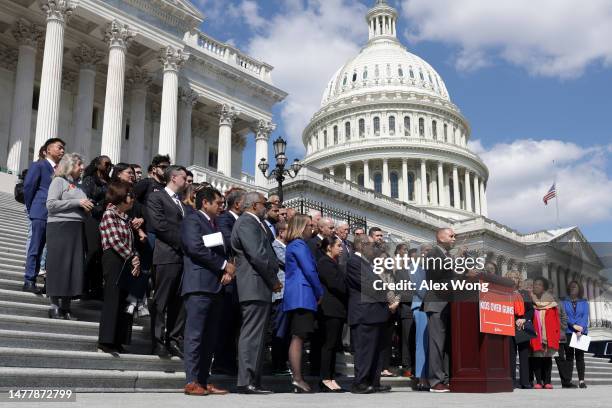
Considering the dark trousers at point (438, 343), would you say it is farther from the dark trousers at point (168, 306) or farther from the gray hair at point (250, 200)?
the dark trousers at point (168, 306)

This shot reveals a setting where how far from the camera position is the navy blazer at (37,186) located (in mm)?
9023

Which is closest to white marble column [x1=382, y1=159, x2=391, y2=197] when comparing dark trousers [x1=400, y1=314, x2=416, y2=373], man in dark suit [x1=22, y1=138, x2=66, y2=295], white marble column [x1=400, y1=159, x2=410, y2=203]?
white marble column [x1=400, y1=159, x2=410, y2=203]

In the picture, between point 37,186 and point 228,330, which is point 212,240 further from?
point 37,186

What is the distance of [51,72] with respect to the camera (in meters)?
23.9

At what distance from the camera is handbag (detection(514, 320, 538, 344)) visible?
10.5 m

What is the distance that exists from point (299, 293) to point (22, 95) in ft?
73.3

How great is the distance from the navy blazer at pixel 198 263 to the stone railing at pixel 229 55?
89.0ft

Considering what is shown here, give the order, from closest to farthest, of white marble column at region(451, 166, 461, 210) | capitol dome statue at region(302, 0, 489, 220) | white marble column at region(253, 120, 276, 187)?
1. white marble column at region(253, 120, 276, 187)
2. capitol dome statue at region(302, 0, 489, 220)
3. white marble column at region(451, 166, 461, 210)

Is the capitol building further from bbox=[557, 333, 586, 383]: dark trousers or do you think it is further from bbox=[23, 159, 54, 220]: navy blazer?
bbox=[23, 159, 54, 220]: navy blazer

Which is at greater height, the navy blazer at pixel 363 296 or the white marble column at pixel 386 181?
the white marble column at pixel 386 181

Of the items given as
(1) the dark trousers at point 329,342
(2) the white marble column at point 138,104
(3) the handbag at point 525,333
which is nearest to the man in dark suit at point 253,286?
(1) the dark trousers at point 329,342

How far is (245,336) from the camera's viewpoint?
22.9 feet

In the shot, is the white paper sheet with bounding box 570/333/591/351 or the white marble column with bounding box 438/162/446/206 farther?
the white marble column with bounding box 438/162/446/206

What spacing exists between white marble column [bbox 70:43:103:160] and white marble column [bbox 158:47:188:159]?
3.09 m
